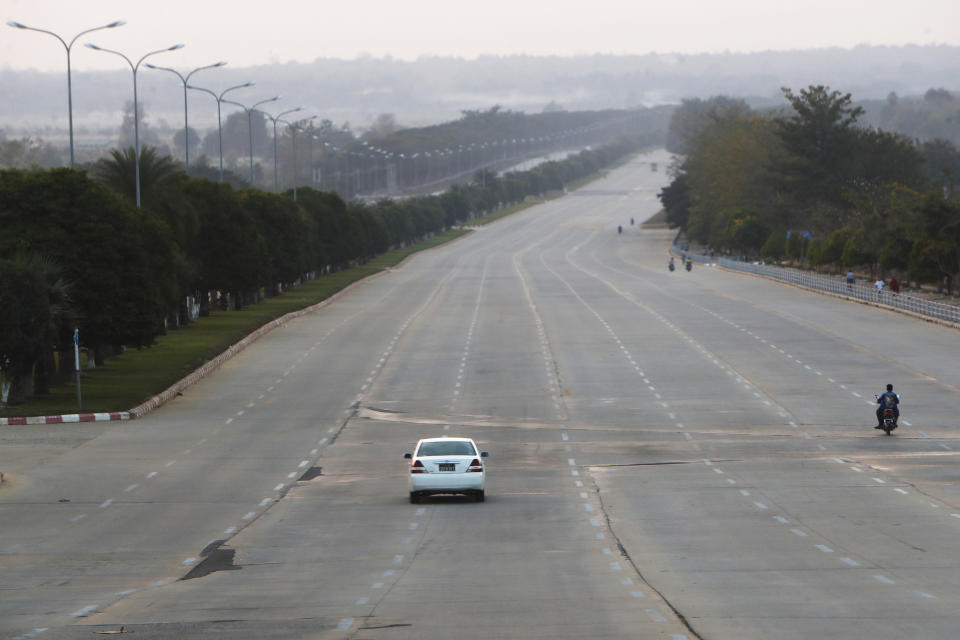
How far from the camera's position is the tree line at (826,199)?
9112 cm

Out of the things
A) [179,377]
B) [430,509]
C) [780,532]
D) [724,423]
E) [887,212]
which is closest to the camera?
[780,532]

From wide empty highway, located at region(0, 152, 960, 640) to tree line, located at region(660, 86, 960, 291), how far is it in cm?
2468

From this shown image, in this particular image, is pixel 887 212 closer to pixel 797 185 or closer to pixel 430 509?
pixel 797 185

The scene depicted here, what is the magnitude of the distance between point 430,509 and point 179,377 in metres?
26.2

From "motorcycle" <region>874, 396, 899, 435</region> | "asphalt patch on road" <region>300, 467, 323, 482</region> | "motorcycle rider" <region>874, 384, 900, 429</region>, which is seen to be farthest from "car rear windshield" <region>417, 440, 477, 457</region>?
"motorcycle" <region>874, 396, 899, 435</region>

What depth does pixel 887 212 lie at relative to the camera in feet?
337

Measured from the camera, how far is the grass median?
46.9m

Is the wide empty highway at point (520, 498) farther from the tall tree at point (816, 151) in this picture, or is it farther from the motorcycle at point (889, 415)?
the tall tree at point (816, 151)

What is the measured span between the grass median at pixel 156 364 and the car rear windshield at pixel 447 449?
18.9 m

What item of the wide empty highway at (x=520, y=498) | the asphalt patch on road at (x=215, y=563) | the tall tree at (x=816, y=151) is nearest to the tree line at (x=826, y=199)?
the tall tree at (x=816, y=151)

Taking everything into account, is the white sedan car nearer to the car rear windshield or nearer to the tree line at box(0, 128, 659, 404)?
the car rear windshield

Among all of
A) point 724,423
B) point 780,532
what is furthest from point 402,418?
point 780,532

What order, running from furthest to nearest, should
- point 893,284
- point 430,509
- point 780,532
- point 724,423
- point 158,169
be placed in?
point 893,284
point 158,169
point 724,423
point 430,509
point 780,532

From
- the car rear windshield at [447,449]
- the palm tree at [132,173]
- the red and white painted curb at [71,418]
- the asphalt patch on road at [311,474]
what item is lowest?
the red and white painted curb at [71,418]
